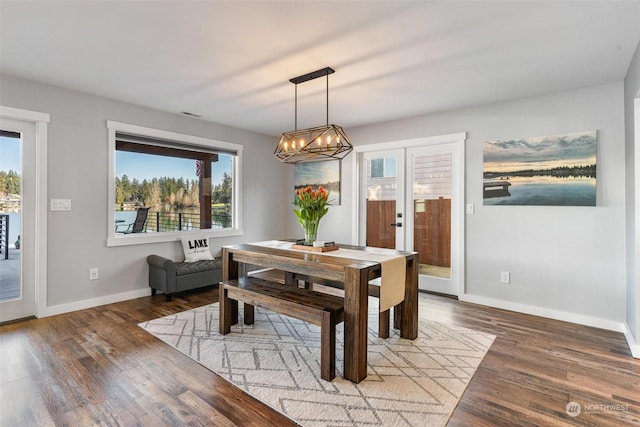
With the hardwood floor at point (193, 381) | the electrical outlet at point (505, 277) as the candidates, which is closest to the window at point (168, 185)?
the hardwood floor at point (193, 381)

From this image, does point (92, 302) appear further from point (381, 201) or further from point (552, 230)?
point (552, 230)

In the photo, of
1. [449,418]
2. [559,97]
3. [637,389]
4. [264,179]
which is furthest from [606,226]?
[264,179]

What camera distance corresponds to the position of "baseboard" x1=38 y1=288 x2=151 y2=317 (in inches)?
134

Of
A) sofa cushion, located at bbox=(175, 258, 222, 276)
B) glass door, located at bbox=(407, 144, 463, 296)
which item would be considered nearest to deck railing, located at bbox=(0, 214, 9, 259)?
sofa cushion, located at bbox=(175, 258, 222, 276)

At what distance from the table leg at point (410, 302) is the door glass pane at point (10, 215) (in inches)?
147

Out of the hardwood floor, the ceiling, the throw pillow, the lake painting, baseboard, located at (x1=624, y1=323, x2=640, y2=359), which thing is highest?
the ceiling

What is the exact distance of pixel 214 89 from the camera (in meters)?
3.43

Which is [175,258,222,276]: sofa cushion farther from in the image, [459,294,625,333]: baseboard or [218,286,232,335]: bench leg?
[459,294,625,333]: baseboard

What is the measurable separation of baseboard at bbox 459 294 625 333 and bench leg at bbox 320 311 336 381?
2478 millimetres

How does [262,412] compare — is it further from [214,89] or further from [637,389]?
[214,89]

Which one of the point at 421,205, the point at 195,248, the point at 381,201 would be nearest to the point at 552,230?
the point at 421,205

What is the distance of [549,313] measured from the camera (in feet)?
11.4

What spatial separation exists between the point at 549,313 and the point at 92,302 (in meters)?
4.93

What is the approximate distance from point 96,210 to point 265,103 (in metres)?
2.25
